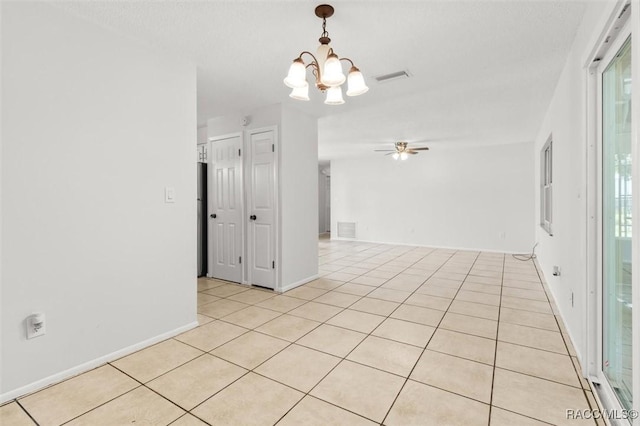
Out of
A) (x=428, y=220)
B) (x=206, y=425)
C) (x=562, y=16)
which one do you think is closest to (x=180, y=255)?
(x=206, y=425)

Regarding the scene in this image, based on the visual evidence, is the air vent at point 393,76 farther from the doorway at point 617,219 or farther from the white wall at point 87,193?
the white wall at point 87,193

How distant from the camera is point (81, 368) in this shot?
2.06m

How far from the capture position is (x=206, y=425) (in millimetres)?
1553

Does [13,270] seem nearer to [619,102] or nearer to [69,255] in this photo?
[69,255]

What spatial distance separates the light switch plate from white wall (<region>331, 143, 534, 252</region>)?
6057mm

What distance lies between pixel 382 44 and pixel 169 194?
2167 millimetres

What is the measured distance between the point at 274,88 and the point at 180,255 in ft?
6.79

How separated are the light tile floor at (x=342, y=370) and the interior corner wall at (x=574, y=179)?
343mm

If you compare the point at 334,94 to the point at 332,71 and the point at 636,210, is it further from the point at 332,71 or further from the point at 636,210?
the point at 636,210

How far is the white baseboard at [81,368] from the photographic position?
70.2 inches

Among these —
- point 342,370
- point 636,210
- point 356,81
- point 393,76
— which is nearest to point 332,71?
point 356,81

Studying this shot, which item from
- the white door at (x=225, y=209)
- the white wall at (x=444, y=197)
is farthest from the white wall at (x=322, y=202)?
the white door at (x=225, y=209)

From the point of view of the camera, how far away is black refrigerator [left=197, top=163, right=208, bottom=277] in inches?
184

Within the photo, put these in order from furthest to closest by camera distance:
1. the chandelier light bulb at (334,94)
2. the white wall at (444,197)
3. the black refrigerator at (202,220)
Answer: the white wall at (444,197), the black refrigerator at (202,220), the chandelier light bulb at (334,94)
